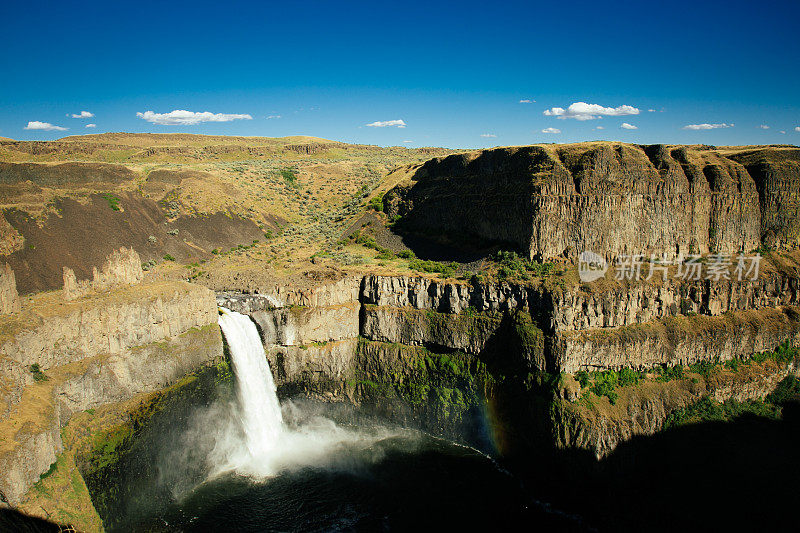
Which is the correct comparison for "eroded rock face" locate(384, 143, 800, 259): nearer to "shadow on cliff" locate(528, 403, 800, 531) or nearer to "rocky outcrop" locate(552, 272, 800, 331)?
"rocky outcrop" locate(552, 272, 800, 331)

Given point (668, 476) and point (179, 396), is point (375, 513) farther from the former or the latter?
point (668, 476)

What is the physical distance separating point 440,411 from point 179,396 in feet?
66.2

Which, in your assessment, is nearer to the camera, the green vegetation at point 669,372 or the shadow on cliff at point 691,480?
the shadow on cliff at point 691,480

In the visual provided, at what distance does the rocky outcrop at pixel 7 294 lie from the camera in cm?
2691

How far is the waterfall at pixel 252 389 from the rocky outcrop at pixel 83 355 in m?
1.56

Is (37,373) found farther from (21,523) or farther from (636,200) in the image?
(636,200)

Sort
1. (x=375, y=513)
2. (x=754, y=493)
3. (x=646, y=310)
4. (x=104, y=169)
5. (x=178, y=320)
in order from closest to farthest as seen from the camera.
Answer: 1. (x=754, y=493)
2. (x=375, y=513)
3. (x=178, y=320)
4. (x=646, y=310)
5. (x=104, y=169)

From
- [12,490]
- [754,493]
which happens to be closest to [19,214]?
[12,490]

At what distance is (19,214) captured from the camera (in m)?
40.7

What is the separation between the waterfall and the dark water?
135 inches

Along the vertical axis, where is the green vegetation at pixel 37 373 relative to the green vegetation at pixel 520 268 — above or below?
below

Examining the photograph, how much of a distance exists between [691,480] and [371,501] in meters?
21.4

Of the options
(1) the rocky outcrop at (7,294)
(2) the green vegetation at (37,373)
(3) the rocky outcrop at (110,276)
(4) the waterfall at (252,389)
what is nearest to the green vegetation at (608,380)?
(4) the waterfall at (252,389)

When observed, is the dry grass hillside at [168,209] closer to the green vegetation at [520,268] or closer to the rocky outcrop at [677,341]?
the green vegetation at [520,268]
